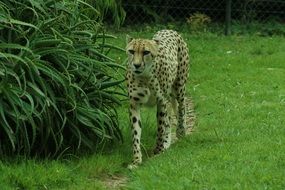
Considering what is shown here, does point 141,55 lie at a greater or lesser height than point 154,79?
greater

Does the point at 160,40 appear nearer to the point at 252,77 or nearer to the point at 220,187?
the point at 220,187

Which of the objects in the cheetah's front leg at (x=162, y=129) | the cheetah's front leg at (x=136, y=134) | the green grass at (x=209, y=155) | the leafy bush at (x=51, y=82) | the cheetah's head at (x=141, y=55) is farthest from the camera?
the cheetah's front leg at (x=162, y=129)

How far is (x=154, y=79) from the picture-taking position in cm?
732

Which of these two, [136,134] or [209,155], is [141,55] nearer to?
[136,134]

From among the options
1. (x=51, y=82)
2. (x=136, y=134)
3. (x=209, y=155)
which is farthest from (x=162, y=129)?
(x=51, y=82)

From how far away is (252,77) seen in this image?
1136 centimetres

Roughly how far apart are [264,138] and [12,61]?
2.52m

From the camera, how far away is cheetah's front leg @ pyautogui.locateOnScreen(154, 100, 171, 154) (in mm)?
7512

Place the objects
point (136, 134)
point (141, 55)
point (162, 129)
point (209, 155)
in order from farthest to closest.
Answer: point (162, 129)
point (136, 134)
point (141, 55)
point (209, 155)

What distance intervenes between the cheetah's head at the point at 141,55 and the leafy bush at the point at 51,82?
→ 1.60ft

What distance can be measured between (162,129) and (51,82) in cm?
125

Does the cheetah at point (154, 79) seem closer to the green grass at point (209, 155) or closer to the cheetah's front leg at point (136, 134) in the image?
the cheetah's front leg at point (136, 134)

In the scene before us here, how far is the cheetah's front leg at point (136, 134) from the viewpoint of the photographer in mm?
7052

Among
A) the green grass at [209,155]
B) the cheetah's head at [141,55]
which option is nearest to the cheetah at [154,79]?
the cheetah's head at [141,55]
